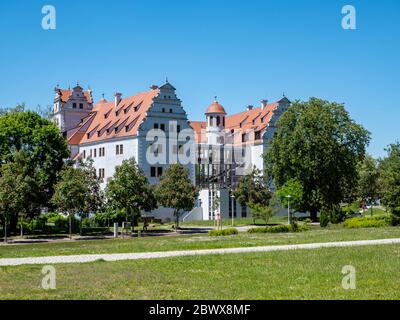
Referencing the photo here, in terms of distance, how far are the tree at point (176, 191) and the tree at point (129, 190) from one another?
278 cm

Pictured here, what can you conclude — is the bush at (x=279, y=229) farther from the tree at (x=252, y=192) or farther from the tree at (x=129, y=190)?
the tree at (x=252, y=192)

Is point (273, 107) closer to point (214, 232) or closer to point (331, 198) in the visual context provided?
point (331, 198)

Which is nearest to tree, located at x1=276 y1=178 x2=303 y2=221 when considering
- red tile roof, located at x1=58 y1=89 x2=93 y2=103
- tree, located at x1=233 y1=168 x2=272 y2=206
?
tree, located at x1=233 y1=168 x2=272 y2=206

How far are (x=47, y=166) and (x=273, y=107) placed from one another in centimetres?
4016

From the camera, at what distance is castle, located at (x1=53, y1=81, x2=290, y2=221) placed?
68.4 m

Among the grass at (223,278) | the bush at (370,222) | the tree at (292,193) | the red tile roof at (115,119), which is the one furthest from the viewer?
the red tile roof at (115,119)

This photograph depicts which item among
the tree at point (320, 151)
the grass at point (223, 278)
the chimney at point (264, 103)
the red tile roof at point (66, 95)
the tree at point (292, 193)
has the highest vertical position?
the red tile roof at point (66, 95)

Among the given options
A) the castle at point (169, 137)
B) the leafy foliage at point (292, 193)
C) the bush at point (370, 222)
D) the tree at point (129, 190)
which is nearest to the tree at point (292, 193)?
the leafy foliage at point (292, 193)

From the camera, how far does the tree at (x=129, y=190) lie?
50.2 metres

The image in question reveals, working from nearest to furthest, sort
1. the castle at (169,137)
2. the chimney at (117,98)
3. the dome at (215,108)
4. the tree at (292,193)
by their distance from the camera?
the tree at (292,193) → the castle at (169,137) → the chimney at (117,98) → the dome at (215,108)

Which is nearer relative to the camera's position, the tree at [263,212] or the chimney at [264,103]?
the tree at [263,212]

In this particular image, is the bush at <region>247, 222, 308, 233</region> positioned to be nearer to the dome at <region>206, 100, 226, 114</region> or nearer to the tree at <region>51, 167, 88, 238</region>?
the tree at <region>51, 167, 88, 238</region>

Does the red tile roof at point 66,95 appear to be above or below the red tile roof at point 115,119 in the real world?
above
